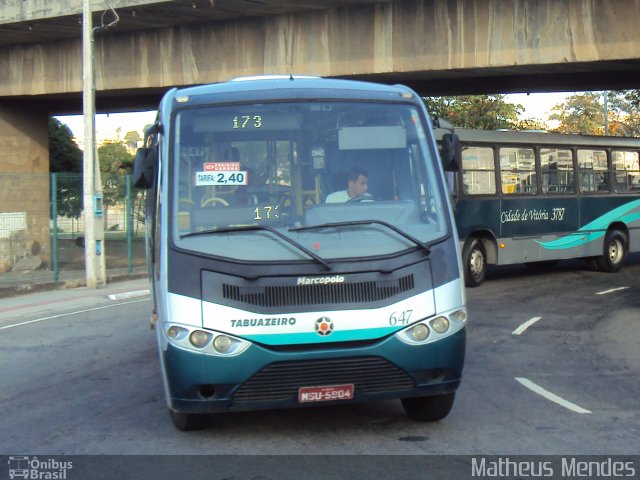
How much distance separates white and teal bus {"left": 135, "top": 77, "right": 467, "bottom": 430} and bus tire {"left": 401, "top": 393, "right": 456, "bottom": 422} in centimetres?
1

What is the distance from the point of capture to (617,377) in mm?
8703

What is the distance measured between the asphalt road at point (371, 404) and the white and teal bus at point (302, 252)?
396 millimetres

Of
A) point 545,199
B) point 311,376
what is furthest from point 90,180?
point 311,376

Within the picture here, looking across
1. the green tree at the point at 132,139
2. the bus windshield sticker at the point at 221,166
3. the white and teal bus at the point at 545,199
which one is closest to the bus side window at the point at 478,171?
the white and teal bus at the point at 545,199

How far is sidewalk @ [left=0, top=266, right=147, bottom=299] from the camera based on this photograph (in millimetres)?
18516

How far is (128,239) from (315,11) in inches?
300

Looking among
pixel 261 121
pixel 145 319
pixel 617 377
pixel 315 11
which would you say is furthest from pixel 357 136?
pixel 315 11

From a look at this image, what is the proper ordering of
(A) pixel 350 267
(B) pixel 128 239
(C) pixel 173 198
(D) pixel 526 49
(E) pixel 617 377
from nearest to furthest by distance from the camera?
(A) pixel 350 267 < (C) pixel 173 198 < (E) pixel 617 377 < (D) pixel 526 49 < (B) pixel 128 239

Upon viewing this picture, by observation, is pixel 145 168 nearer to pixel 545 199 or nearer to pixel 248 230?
pixel 248 230

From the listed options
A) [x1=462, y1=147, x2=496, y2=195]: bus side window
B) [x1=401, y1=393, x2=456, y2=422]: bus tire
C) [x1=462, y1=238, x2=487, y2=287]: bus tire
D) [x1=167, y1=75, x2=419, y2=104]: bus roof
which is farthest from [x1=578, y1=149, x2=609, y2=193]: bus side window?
[x1=401, y1=393, x2=456, y2=422]: bus tire

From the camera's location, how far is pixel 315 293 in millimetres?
5770

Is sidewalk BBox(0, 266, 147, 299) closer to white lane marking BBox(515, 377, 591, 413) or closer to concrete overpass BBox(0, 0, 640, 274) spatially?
concrete overpass BBox(0, 0, 640, 274)

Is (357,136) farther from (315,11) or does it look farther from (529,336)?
(315,11)
